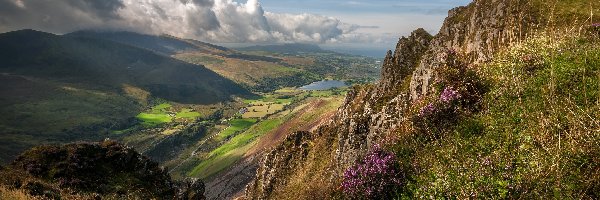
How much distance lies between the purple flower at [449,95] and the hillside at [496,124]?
6cm

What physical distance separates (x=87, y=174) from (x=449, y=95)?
28469 mm

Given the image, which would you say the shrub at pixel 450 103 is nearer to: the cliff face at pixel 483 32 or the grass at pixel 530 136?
the grass at pixel 530 136

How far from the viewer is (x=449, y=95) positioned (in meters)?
25.2

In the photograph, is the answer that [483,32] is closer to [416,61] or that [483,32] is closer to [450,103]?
[416,61]

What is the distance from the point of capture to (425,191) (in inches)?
712

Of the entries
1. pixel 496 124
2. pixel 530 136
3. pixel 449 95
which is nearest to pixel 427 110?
pixel 449 95

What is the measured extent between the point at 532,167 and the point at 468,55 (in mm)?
20858

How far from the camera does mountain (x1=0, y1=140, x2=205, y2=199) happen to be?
26812mm

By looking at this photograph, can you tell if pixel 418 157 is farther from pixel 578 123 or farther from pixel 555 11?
pixel 555 11

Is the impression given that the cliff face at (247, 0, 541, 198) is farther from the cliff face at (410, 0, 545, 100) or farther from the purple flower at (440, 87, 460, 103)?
the purple flower at (440, 87, 460, 103)

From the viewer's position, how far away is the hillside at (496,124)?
1591cm

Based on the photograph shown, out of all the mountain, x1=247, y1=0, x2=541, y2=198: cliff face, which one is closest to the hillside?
x1=247, y1=0, x2=541, y2=198: cliff face

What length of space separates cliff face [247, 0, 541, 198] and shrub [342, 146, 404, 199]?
4.54 meters

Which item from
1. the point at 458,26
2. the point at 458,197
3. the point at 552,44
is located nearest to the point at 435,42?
the point at 458,26
